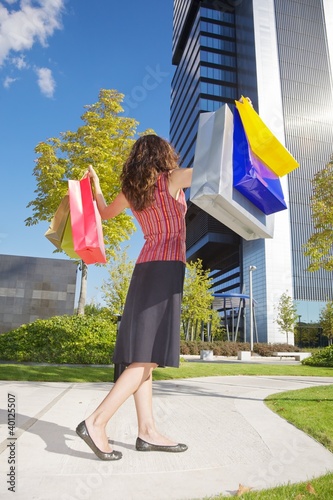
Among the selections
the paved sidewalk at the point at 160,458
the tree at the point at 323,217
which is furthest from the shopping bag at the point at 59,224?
the tree at the point at 323,217

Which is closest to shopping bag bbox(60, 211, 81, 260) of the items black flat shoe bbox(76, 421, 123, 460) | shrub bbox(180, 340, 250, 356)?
black flat shoe bbox(76, 421, 123, 460)

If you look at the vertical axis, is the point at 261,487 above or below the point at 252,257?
below

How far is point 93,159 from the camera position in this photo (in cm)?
1316

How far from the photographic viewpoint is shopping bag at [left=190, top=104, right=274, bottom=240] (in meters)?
2.09

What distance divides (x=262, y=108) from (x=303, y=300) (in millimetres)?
26484

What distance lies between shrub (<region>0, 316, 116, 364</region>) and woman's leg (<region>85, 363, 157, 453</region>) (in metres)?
9.06

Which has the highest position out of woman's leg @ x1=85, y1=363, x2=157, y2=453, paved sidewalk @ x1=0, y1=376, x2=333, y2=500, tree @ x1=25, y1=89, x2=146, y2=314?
tree @ x1=25, y1=89, x2=146, y2=314

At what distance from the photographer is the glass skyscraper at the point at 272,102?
48062 millimetres

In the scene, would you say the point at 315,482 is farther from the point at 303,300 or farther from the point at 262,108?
the point at 262,108

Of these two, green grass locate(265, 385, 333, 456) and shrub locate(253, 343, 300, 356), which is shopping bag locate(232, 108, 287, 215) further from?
shrub locate(253, 343, 300, 356)

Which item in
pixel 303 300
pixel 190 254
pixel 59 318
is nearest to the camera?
pixel 59 318

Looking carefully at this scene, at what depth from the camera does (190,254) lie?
6500 cm

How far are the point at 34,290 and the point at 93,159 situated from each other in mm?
8890

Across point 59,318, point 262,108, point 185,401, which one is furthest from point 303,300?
point 185,401
